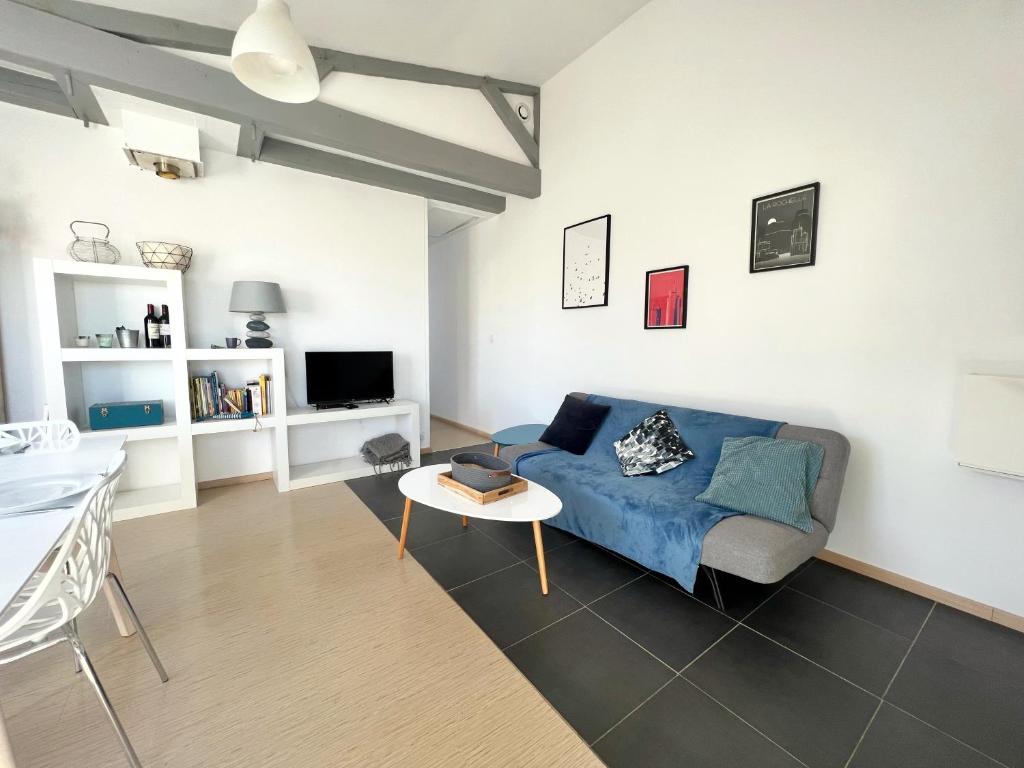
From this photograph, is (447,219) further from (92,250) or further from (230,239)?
(92,250)

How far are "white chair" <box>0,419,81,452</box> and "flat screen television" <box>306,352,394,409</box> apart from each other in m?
1.52

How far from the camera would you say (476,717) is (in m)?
1.35

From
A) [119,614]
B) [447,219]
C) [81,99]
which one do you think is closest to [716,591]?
[119,614]

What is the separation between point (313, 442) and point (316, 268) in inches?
62.3

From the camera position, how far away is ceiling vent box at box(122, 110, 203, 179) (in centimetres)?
257

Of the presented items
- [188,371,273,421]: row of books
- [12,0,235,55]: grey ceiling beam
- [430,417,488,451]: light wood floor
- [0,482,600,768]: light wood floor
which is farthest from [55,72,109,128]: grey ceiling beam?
[430,417,488,451]: light wood floor

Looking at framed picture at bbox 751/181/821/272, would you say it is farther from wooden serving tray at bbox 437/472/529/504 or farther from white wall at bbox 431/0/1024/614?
wooden serving tray at bbox 437/472/529/504

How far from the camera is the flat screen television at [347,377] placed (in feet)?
11.6

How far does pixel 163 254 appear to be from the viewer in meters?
2.79

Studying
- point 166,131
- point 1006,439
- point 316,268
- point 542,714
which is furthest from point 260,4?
point 1006,439

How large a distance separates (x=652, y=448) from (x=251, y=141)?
11.6 ft

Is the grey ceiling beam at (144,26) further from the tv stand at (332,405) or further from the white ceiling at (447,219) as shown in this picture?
the tv stand at (332,405)

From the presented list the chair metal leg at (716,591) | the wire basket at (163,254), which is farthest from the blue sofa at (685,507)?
the wire basket at (163,254)

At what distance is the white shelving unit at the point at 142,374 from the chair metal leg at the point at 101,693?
5.98ft
